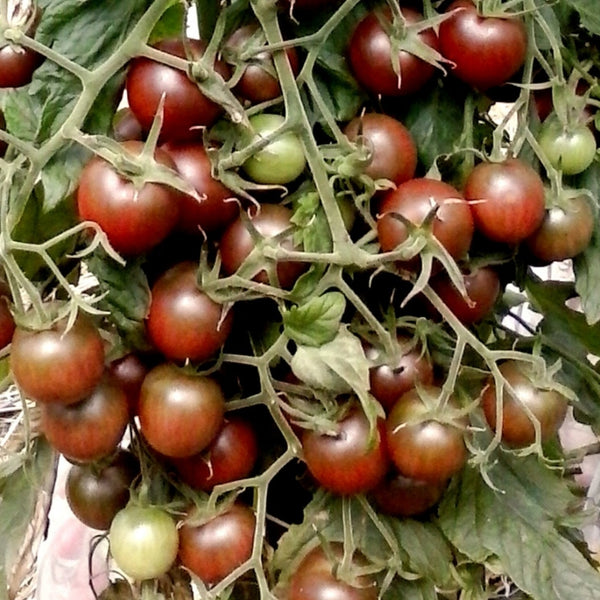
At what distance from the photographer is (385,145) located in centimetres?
52

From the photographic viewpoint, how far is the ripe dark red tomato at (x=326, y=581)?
0.52 meters

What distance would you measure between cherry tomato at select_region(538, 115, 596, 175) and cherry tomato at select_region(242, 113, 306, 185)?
16 cm

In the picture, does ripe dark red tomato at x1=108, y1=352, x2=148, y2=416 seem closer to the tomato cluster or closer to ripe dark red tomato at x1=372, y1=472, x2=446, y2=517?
the tomato cluster

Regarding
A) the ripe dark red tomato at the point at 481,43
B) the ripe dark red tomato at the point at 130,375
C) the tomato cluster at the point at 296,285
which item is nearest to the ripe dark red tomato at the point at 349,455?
the tomato cluster at the point at 296,285

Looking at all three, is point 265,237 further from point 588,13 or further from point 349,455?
point 588,13

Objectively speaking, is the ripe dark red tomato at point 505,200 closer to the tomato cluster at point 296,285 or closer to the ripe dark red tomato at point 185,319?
the tomato cluster at point 296,285

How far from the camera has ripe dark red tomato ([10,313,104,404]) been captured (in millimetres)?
462

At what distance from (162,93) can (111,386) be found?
0.16 metres

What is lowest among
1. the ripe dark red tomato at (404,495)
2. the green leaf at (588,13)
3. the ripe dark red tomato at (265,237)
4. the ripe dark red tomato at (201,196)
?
the ripe dark red tomato at (404,495)

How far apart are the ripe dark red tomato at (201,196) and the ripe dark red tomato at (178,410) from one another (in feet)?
0.27

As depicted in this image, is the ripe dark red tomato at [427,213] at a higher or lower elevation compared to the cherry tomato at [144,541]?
higher

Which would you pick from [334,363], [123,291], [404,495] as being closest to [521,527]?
[404,495]

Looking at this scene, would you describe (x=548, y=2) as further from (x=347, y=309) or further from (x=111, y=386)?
(x=111, y=386)

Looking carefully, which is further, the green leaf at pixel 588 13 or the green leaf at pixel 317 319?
the green leaf at pixel 588 13
